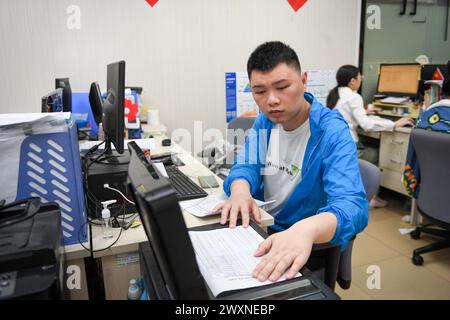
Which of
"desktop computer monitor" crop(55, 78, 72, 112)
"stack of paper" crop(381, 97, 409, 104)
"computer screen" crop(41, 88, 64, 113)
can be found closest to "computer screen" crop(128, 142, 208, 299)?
"computer screen" crop(41, 88, 64, 113)

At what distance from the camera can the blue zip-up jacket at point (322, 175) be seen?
1.04 m

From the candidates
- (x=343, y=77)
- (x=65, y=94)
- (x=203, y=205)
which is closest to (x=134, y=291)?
(x=203, y=205)

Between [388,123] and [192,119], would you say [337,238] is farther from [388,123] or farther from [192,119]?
[192,119]

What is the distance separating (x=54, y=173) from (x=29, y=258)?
383mm

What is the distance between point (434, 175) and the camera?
2.12 metres

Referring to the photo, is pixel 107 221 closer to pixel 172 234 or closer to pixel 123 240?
pixel 123 240

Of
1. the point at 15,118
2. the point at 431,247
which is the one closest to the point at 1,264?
the point at 15,118

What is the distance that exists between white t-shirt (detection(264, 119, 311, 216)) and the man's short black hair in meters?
0.28

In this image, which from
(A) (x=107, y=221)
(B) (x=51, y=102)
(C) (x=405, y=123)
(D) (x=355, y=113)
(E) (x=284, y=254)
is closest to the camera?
(E) (x=284, y=254)

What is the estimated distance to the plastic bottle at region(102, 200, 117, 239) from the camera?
1123 mm

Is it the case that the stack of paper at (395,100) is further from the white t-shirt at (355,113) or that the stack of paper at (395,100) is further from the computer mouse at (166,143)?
the computer mouse at (166,143)

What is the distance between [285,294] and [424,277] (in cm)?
194

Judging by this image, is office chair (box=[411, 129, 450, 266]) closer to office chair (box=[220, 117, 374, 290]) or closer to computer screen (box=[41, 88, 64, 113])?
office chair (box=[220, 117, 374, 290])
